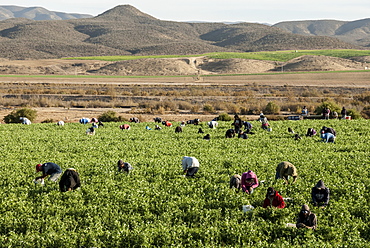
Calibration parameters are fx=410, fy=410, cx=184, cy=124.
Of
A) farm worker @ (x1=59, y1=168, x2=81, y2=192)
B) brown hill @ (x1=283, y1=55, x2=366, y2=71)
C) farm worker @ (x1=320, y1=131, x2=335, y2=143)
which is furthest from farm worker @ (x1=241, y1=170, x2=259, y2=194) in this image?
brown hill @ (x1=283, y1=55, x2=366, y2=71)

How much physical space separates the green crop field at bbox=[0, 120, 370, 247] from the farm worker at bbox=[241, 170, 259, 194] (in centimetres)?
25

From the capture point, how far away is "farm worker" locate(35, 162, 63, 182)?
16.8 meters

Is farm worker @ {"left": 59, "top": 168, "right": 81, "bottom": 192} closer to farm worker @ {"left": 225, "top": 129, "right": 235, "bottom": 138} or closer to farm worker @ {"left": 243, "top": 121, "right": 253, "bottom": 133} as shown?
farm worker @ {"left": 225, "top": 129, "right": 235, "bottom": 138}

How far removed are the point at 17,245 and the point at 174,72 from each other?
128611mm

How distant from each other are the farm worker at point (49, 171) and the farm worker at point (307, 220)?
397 inches

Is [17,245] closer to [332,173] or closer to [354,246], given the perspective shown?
[354,246]

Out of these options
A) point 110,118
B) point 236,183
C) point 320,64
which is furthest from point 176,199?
point 320,64

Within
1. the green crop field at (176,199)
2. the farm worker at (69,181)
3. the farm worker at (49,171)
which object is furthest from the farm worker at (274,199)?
the farm worker at (49,171)

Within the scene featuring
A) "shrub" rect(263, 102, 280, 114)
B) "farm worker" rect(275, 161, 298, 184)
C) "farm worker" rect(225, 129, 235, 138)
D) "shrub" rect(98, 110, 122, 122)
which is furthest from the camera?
"shrub" rect(263, 102, 280, 114)

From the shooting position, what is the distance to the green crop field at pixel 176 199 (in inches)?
476

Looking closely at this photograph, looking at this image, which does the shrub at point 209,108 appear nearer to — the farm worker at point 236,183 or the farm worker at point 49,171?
the farm worker at point 49,171

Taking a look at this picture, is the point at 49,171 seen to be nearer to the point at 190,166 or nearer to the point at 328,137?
the point at 190,166

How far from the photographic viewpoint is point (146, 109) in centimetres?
5959

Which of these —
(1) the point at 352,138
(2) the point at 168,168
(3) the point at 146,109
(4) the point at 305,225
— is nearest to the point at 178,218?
(4) the point at 305,225
